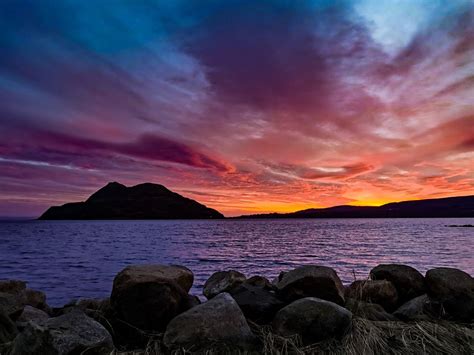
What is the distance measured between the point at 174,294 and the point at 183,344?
Answer: 149 cm

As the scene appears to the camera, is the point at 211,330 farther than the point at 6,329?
No

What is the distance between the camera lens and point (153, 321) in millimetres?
6250

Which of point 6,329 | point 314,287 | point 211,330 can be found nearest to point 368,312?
point 314,287

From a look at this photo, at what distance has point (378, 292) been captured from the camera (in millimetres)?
8156

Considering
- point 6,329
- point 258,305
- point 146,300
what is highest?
point 146,300

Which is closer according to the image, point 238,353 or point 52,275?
point 238,353

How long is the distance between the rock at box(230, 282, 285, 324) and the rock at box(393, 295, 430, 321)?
2404mm

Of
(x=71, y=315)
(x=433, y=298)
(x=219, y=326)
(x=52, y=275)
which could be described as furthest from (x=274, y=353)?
(x=52, y=275)

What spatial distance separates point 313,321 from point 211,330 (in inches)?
63.9

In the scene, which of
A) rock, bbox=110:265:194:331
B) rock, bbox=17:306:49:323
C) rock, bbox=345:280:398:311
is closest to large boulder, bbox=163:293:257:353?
rock, bbox=110:265:194:331


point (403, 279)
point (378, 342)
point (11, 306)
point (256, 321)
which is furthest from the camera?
point (403, 279)

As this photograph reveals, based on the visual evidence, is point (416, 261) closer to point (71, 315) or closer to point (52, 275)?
point (52, 275)

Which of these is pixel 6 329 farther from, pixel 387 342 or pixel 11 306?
pixel 387 342

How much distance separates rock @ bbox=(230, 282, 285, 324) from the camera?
654 cm
